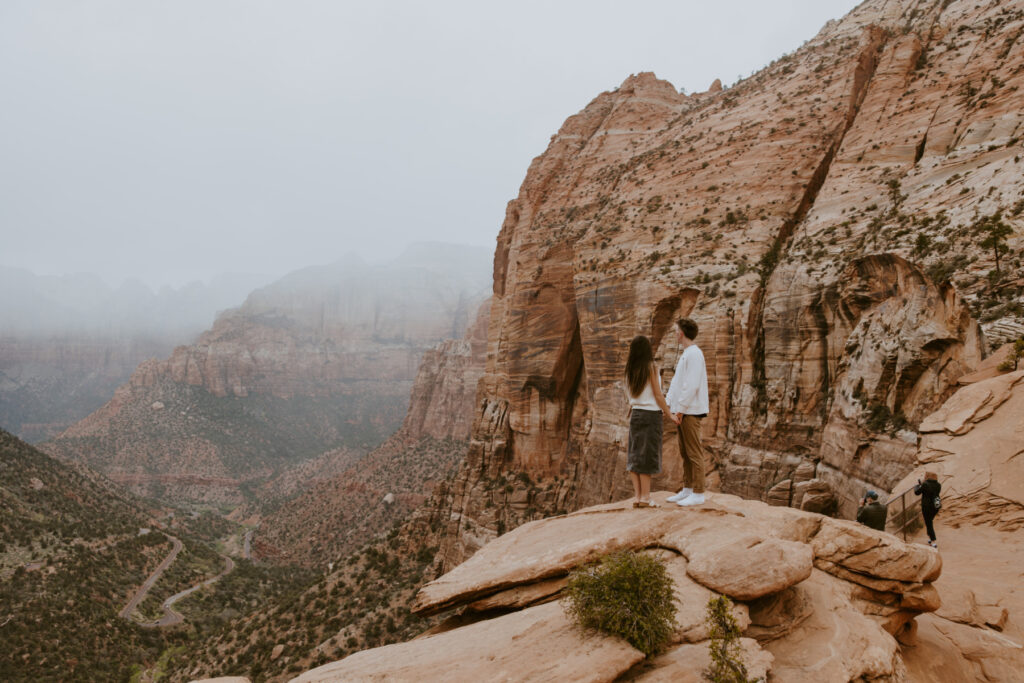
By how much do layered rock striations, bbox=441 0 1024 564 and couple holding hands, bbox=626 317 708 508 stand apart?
11.4 metres

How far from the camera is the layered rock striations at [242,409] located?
9544 centimetres

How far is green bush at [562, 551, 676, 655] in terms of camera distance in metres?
5.59

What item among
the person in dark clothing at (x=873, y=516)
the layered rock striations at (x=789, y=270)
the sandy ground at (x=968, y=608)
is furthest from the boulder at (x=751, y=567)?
the layered rock striations at (x=789, y=270)

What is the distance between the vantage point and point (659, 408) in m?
8.25

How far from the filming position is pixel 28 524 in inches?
1650

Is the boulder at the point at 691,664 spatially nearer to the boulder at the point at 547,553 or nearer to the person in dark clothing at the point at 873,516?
the boulder at the point at 547,553

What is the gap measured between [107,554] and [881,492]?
56500 mm

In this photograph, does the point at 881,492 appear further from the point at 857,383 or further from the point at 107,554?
the point at 107,554

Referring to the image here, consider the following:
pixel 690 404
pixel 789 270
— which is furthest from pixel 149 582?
pixel 789 270

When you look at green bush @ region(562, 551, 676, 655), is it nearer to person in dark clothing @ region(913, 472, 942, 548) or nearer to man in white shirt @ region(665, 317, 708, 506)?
man in white shirt @ region(665, 317, 708, 506)

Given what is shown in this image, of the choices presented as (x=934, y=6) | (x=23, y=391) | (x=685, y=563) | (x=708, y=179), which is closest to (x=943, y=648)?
(x=685, y=563)

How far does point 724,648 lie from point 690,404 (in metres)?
3.88

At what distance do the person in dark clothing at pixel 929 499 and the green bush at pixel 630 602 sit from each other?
28.3ft

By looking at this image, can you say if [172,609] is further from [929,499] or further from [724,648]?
[929,499]
